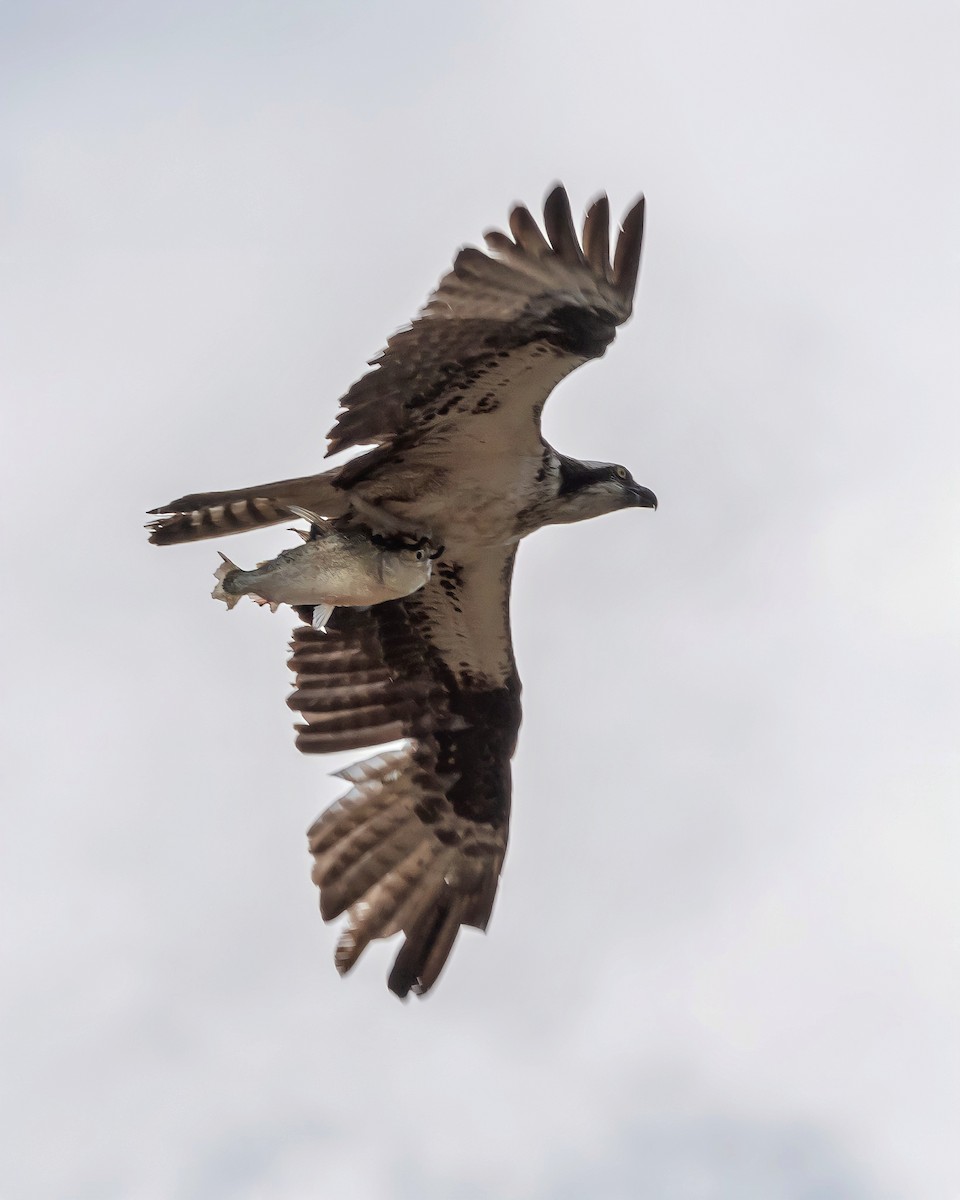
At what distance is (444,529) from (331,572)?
910 mm

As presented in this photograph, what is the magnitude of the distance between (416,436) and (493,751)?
2.96 meters

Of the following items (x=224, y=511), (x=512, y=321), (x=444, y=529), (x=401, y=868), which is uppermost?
(x=512, y=321)

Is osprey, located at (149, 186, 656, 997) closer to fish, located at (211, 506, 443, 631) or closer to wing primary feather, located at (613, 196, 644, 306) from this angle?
wing primary feather, located at (613, 196, 644, 306)

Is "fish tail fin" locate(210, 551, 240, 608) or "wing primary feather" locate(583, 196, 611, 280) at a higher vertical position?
"wing primary feather" locate(583, 196, 611, 280)

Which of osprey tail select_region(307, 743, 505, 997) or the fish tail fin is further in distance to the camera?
osprey tail select_region(307, 743, 505, 997)

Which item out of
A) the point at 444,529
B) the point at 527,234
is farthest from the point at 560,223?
the point at 444,529

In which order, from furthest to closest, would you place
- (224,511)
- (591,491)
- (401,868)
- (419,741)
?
1. (419,741)
2. (401,868)
3. (591,491)
4. (224,511)

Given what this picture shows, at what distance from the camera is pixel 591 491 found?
38.4ft

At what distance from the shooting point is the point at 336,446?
10.8 metres

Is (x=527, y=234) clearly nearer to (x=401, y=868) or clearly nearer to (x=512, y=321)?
(x=512, y=321)

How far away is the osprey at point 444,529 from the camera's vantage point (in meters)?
10.5

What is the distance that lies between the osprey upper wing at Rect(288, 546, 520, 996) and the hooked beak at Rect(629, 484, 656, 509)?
0.96m

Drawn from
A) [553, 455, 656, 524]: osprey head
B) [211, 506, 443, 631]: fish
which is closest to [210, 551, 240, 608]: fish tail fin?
[211, 506, 443, 631]: fish

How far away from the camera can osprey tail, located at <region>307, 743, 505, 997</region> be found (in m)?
12.2
